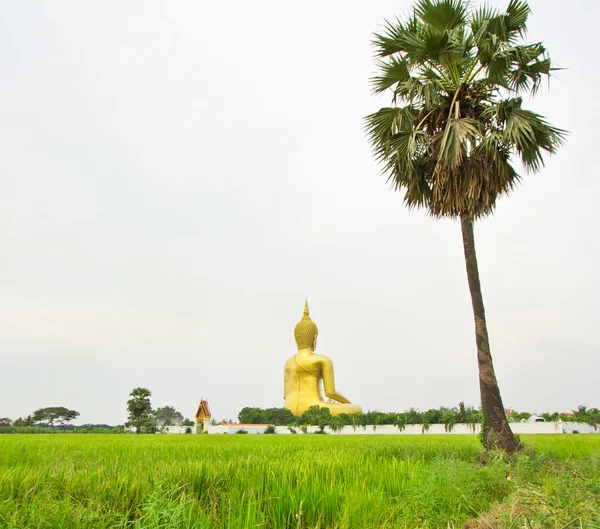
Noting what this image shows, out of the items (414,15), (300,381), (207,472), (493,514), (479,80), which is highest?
(414,15)

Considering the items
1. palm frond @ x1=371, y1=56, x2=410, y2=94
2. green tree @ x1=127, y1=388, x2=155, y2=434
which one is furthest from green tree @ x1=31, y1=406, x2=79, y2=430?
palm frond @ x1=371, y1=56, x2=410, y2=94

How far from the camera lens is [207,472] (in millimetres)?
4340

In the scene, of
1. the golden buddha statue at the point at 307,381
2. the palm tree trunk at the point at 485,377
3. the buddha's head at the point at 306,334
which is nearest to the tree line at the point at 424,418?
the golden buddha statue at the point at 307,381

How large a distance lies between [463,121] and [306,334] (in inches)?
1546

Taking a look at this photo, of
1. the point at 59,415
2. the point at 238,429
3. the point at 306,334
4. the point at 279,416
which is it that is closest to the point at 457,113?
the point at 238,429

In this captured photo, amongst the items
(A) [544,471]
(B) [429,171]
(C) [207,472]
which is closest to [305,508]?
(C) [207,472]

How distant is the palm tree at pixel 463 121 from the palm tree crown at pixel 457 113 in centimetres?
2

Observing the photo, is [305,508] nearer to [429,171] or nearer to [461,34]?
[429,171]

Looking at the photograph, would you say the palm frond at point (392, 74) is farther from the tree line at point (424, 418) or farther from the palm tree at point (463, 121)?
the tree line at point (424, 418)

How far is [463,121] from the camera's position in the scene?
916cm

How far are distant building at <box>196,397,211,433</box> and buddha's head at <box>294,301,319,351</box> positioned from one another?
10.6 metres

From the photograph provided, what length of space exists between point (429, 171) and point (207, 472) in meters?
7.66

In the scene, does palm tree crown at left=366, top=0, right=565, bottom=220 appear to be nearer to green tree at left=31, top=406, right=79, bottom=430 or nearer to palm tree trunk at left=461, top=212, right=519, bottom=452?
palm tree trunk at left=461, top=212, right=519, bottom=452

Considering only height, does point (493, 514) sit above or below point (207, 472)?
below
